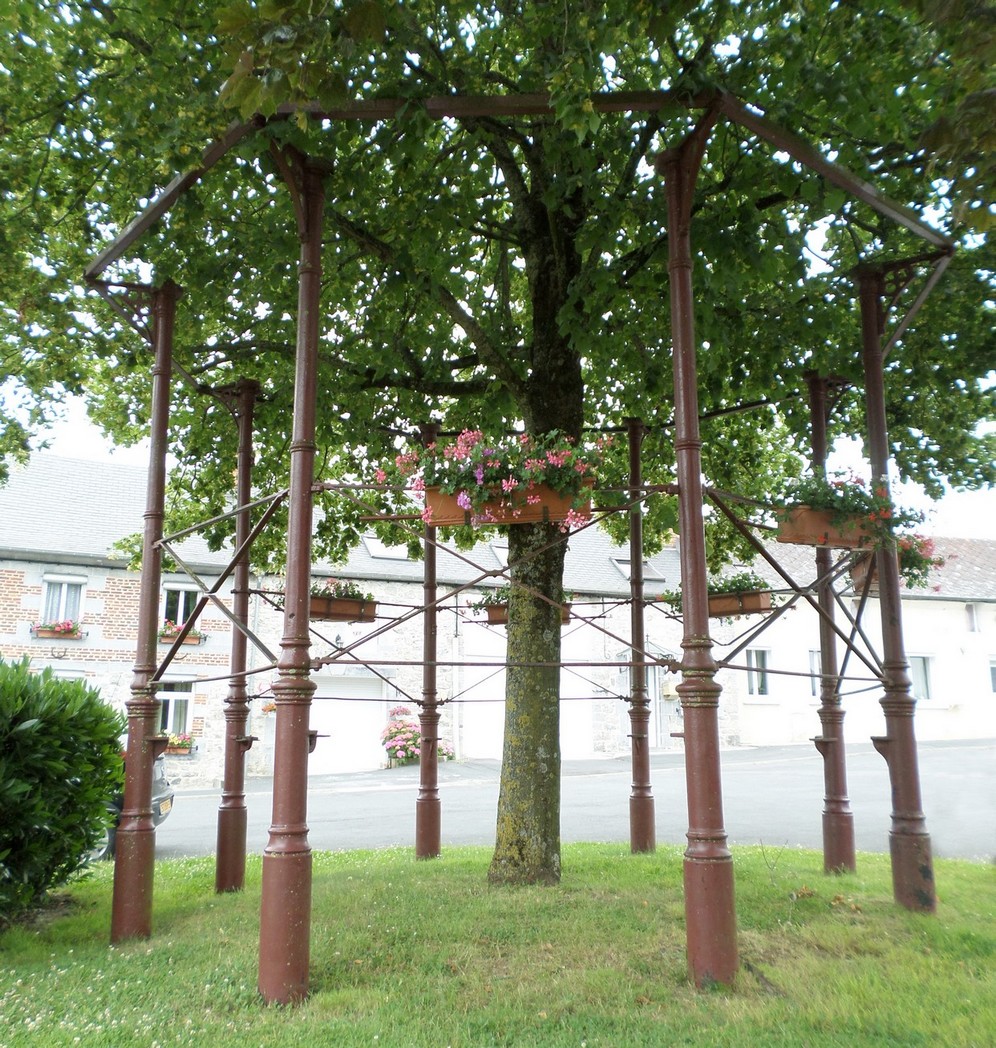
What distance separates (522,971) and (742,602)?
441 centimetres

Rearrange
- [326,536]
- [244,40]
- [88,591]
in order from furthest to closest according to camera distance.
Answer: [88,591]
[326,536]
[244,40]

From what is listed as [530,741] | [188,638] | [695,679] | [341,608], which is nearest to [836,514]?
[695,679]

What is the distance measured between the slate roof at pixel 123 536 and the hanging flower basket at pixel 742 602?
8629 mm

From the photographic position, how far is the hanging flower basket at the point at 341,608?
28.3 feet

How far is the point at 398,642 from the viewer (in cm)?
2358

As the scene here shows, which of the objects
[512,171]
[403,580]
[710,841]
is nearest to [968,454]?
[512,171]

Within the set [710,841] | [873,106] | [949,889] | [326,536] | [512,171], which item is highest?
[512,171]

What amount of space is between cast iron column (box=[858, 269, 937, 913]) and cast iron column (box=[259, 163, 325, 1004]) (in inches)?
151

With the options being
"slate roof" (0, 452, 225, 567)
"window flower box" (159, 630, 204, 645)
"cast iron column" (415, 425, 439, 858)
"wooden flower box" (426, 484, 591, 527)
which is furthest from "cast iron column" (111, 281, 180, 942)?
"window flower box" (159, 630, 204, 645)

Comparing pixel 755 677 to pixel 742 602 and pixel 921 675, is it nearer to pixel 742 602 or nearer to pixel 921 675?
pixel 921 675

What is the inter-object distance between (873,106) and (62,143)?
5823 millimetres

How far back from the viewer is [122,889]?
5.93 metres

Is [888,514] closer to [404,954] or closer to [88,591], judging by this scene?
[404,954]

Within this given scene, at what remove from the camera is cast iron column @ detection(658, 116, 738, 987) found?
4.58 m
